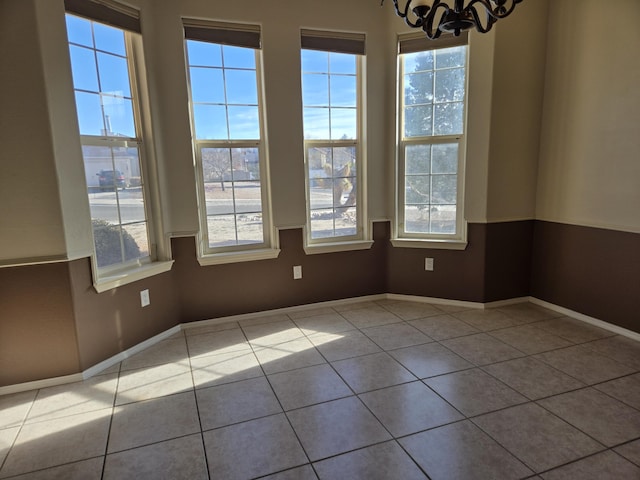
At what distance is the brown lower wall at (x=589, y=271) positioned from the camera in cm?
301

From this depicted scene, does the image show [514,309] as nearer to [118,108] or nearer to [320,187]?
[320,187]

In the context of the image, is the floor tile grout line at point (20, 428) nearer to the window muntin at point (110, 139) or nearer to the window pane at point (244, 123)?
the window muntin at point (110, 139)

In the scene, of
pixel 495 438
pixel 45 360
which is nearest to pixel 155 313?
pixel 45 360

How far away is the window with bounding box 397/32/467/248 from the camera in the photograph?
3533 mm

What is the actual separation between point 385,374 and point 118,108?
8.78 ft

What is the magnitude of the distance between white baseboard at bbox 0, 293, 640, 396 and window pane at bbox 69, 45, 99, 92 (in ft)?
6.24

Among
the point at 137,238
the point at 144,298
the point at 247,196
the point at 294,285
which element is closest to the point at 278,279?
the point at 294,285

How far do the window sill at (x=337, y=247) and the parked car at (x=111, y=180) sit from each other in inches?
64.1

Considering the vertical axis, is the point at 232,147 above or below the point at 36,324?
above

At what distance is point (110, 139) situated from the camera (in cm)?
285

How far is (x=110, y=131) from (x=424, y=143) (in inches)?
104

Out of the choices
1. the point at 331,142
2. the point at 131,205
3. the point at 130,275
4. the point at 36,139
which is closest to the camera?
the point at 36,139

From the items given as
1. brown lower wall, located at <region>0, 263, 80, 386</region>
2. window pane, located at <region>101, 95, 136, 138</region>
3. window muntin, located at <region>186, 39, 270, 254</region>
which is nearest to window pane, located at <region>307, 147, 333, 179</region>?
window muntin, located at <region>186, 39, 270, 254</region>

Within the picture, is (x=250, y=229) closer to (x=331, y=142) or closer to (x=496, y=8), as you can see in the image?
(x=331, y=142)
